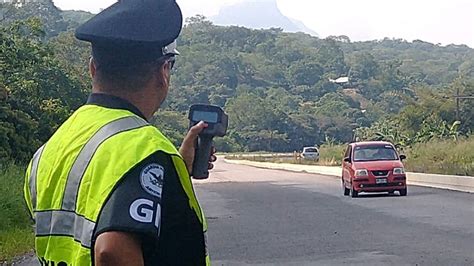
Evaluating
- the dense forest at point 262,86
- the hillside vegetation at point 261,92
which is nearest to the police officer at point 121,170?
the hillside vegetation at point 261,92

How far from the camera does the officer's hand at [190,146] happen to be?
3500 millimetres

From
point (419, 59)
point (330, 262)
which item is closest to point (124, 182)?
point (330, 262)

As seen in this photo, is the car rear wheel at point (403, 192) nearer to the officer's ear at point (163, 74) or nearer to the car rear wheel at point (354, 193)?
the car rear wheel at point (354, 193)

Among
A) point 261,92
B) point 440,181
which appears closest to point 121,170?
point 440,181

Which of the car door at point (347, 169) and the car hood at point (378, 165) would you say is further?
the car door at point (347, 169)

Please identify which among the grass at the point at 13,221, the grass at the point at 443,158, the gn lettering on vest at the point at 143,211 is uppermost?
the gn lettering on vest at the point at 143,211

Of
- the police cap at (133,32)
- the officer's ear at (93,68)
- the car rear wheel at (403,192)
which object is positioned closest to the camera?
the police cap at (133,32)

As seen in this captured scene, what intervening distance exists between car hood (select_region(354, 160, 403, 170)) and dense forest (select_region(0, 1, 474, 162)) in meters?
5.89

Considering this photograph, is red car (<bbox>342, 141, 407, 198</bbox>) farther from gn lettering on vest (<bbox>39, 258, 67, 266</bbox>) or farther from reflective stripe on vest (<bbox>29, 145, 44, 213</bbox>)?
gn lettering on vest (<bbox>39, 258, 67, 266</bbox>)

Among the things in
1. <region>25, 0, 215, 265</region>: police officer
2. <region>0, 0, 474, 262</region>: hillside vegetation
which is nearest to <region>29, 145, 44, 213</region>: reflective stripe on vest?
<region>25, 0, 215, 265</region>: police officer

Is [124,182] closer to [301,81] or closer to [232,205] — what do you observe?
[232,205]

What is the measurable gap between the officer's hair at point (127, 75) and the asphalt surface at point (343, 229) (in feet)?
32.2

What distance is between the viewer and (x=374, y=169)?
88.1ft

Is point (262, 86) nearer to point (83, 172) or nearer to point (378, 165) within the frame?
point (378, 165)
